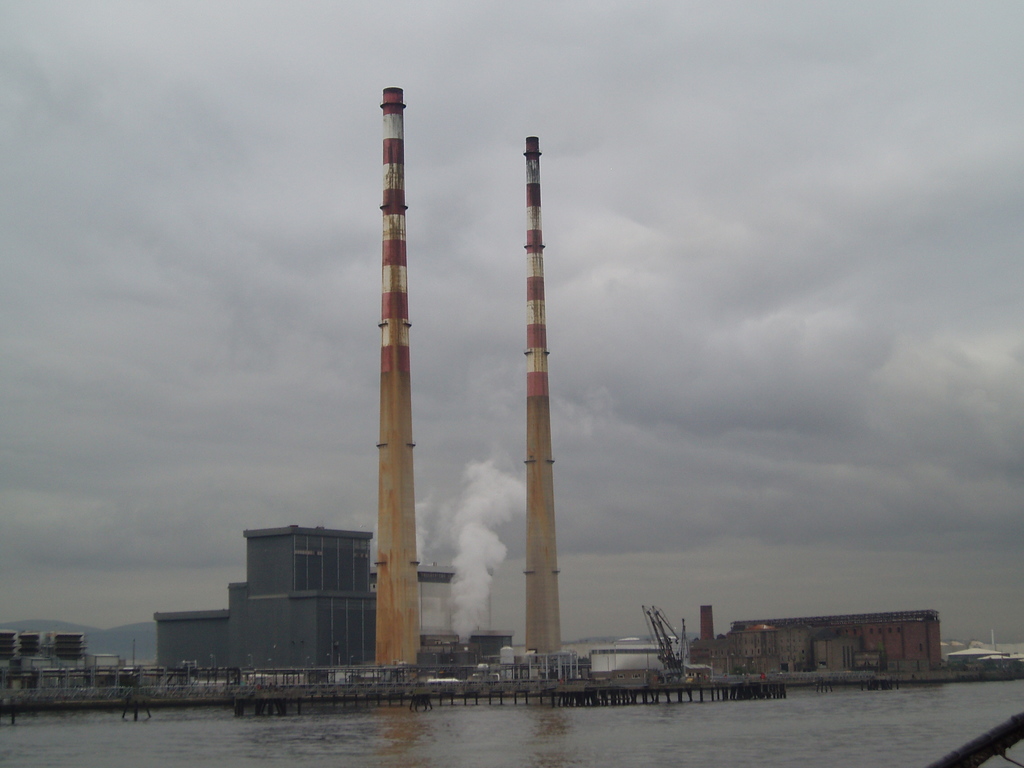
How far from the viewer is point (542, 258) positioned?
285ft

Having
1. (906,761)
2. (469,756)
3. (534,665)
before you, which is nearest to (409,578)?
(534,665)

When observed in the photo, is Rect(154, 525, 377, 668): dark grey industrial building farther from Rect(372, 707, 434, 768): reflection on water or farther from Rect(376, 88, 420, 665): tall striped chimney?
Rect(372, 707, 434, 768): reflection on water

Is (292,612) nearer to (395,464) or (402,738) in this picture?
(395,464)

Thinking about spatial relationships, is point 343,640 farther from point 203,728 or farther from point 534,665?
point 203,728

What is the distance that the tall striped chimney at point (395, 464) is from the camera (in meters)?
73.6

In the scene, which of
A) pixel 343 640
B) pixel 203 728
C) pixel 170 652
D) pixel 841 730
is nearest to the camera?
pixel 841 730

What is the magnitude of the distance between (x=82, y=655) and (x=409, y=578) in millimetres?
34244

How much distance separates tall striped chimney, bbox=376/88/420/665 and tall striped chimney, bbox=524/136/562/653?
39.7 ft

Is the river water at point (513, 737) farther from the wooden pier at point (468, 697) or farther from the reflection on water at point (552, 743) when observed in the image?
the wooden pier at point (468, 697)

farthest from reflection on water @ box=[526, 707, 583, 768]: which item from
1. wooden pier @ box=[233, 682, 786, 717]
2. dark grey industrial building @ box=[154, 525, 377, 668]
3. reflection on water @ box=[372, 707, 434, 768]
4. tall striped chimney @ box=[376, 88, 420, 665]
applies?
dark grey industrial building @ box=[154, 525, 377, 668]

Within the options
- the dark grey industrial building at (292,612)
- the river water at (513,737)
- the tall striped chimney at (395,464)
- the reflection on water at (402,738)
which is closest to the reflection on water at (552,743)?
the river water at (513,737)

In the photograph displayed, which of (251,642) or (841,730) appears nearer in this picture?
→ (841,730)

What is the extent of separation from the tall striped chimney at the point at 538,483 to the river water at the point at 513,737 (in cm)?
959

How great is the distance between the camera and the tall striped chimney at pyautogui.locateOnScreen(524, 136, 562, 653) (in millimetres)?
84500
